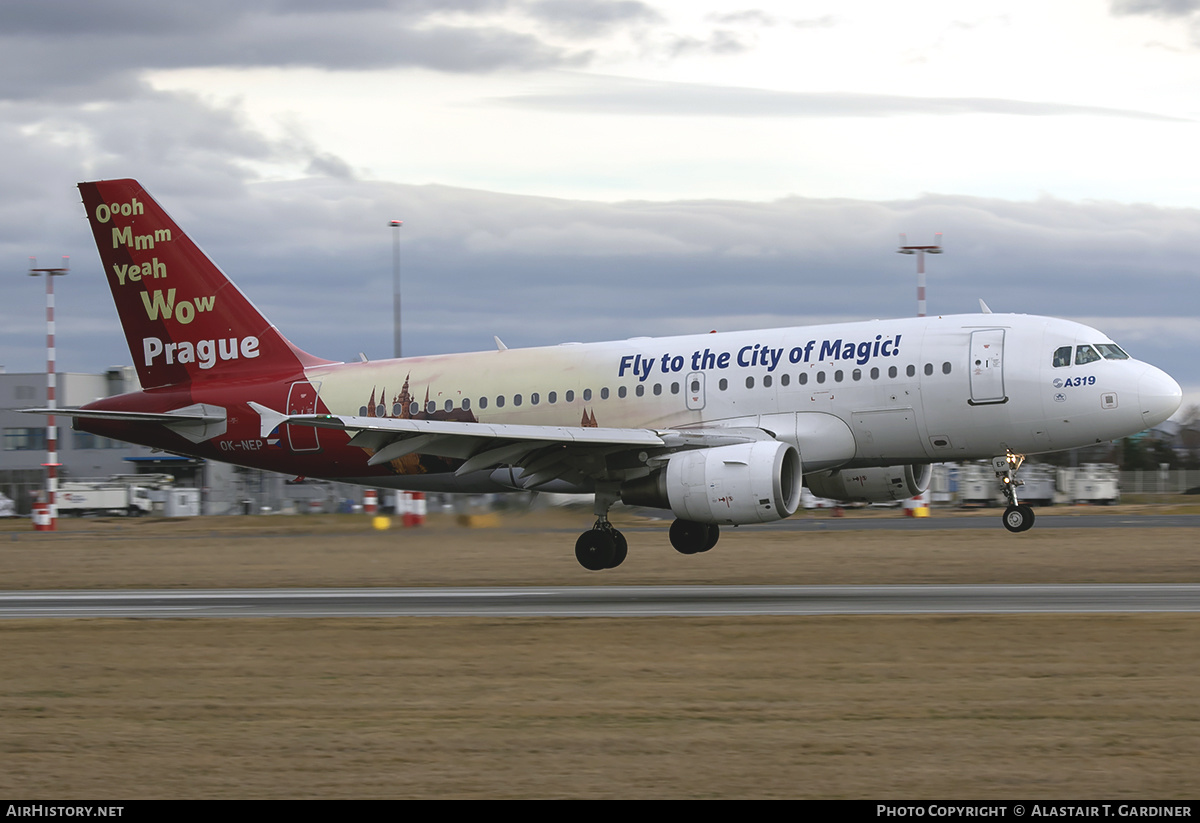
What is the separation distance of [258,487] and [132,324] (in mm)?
37009

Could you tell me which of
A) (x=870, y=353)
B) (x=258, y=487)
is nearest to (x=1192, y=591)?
(x=870, y=353)

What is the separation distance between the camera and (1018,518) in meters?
24.7

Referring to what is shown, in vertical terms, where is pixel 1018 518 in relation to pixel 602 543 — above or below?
above

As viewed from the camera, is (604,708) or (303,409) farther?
(303,409)

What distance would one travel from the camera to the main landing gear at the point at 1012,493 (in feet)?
80.6

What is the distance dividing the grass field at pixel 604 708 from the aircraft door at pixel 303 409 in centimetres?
1041

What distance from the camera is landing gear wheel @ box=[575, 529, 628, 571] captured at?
26.5 meters

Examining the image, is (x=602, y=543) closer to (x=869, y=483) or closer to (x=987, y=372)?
(x=869, y=483)

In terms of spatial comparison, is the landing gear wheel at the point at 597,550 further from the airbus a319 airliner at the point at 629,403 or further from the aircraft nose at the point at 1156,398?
the aircraft nose at the point at 1156,398

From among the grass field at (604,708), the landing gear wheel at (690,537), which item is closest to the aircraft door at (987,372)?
the landing gear wheel at (690,537)

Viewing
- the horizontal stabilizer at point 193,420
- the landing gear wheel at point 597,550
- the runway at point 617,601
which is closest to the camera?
the runway at point 617,601

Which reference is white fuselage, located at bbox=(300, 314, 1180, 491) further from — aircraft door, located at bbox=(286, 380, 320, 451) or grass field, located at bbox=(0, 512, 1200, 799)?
grass field, located at bbox=(0, 512, 1200, 799)

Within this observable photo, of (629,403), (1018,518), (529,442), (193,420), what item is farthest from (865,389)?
(193,420)

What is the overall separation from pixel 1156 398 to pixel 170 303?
22.0m
